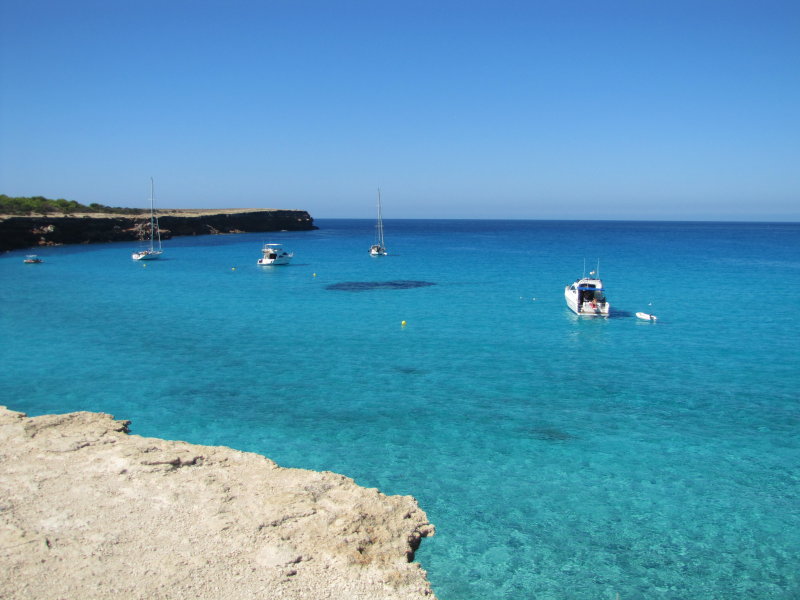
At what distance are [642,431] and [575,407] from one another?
8.87 ft

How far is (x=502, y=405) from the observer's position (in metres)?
20.7

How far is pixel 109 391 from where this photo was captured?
22.2 meters

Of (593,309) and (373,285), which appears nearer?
(593,309)

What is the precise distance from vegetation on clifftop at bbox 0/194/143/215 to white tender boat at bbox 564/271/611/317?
94.1 m

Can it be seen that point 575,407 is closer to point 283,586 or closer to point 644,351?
point 644,351

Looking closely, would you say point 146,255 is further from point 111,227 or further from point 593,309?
point 593,309

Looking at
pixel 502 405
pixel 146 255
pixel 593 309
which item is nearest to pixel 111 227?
pixel 146 255

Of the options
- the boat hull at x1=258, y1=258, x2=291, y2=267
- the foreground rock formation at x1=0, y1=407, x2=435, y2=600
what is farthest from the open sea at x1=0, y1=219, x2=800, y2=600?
the boat hull at x1=258, y1=258, x2=291, y2=267

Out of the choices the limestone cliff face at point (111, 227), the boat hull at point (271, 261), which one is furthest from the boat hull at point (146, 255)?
the limestone cliff face at point (111, 227)

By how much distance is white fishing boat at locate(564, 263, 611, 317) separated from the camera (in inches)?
1474

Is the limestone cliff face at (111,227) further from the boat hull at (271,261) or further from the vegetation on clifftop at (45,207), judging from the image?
the boat hull at (271,261)

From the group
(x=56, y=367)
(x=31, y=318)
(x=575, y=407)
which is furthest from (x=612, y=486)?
(x=31, y=318)

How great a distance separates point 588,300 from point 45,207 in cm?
10574

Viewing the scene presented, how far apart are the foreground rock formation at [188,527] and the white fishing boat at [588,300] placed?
28.1 m
